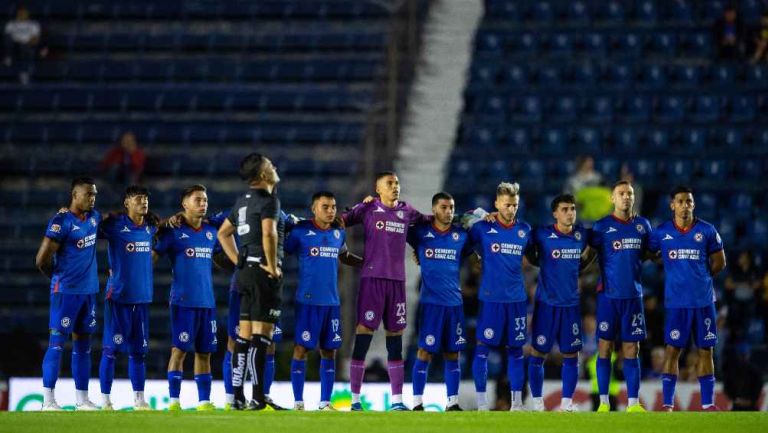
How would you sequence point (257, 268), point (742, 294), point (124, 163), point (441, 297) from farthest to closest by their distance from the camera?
point (124, 163) → point (742, 294) → point (441, 297) → point (257, 268)

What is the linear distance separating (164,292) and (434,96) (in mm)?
6036

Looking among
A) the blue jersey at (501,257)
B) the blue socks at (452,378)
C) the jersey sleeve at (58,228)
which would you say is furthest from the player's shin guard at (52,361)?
the blue jersey at (501,257)

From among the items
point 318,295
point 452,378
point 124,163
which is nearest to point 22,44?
point 124,163

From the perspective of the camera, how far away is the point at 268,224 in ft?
38.4

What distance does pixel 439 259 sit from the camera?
13.4m

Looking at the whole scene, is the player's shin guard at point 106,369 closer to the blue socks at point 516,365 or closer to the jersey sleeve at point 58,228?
the jersey sleeve at point 58,228

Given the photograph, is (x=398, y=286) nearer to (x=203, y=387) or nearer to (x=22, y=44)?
(x=203, y=387)

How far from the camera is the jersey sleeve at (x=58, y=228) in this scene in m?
13.1

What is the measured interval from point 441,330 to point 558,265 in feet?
4.16

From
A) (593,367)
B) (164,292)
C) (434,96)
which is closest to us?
(593,367)

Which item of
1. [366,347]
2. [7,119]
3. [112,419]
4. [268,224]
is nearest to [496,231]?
[366,347]

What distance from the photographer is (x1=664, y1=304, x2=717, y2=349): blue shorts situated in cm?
1343

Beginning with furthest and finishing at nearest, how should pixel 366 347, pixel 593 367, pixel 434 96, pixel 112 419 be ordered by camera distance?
pixel 434 96, pixel 593 367, pixel 366 347, pixel 112 419

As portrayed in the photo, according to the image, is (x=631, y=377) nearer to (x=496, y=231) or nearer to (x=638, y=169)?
(x=496, y=231)
